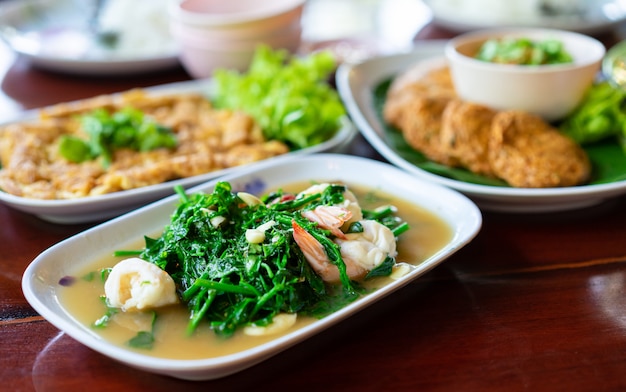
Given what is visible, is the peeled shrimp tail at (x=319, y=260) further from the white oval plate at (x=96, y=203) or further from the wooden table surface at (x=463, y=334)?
the white oval plate at (x=96, y=203)

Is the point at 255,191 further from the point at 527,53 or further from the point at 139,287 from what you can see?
the point at 527,53

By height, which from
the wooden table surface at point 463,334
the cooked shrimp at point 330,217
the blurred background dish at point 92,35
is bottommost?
the wooden table surface at point 463,334

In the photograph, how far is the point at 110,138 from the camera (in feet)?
8.20

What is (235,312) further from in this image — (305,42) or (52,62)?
(305,42)

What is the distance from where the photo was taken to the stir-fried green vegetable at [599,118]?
8.08 ft

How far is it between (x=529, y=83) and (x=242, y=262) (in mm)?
1473

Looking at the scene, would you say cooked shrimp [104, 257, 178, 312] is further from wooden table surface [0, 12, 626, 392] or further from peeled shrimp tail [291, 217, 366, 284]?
peeled shrimp tail [291, 217, 366, 284]

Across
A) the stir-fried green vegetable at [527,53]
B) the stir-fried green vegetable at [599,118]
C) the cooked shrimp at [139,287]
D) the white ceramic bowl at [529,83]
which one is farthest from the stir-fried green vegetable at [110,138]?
the stir-fried green vegetable at [599,118]

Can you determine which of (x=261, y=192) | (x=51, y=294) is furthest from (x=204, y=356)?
(x=261, y=192)

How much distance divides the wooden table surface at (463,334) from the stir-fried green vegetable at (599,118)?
0.48m

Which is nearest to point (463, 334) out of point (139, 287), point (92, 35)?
point (139, 287)

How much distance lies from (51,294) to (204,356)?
480 mm

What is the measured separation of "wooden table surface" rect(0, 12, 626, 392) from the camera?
4.83 feet

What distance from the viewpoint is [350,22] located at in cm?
488
